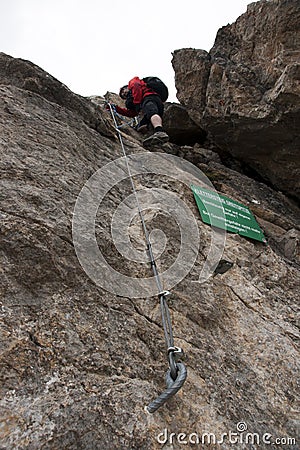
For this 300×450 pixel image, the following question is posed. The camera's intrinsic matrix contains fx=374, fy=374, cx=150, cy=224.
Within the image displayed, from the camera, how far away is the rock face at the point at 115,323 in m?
2.46

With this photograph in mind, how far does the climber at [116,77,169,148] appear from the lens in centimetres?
832

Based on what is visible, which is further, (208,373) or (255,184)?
(255,184)

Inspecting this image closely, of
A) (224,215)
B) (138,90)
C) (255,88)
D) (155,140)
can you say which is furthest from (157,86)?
(224,215)

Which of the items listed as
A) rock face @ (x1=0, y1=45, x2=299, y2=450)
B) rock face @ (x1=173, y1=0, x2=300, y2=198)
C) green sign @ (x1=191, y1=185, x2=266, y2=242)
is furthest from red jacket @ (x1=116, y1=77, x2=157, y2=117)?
green sign @ (x1=191, y1=185, x2=266, y2=242)

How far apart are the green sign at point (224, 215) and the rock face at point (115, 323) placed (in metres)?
0.15

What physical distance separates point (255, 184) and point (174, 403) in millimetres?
6467

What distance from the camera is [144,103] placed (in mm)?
8836

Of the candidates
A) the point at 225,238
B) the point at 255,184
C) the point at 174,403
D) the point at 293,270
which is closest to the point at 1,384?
the point at 174,403

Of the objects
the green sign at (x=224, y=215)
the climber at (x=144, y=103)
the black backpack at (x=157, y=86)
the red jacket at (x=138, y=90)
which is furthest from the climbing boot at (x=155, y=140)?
the green sign at (x=224, y=215)

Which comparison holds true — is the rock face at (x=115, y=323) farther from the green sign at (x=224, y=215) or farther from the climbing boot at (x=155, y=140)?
the climbing boot at (x=155, y=140)

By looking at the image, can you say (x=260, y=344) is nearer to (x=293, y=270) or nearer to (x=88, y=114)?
(x=293, y=270)

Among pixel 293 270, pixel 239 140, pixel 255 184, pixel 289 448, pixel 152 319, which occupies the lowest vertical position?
pixel 289 448

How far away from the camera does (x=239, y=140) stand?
8.81m

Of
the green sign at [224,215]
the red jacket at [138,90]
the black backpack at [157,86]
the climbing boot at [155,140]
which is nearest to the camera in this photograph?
the green sign at [224,215]
